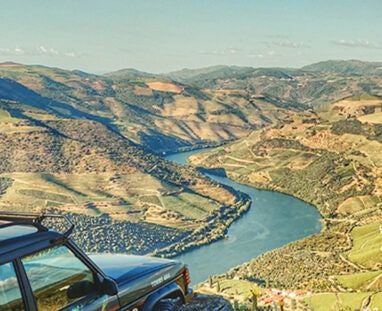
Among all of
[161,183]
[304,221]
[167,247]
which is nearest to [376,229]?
[304,221]

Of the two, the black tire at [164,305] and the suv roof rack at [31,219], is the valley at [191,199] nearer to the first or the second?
the black tire at [164,305]

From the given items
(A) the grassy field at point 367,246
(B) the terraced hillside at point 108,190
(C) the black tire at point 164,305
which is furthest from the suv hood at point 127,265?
(B) the terraced hillside at point 108,190

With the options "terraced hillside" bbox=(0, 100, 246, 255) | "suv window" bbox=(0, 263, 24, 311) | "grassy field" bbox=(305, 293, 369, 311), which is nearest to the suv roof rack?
"suv window" bbox=(0, 263, 24, 311)

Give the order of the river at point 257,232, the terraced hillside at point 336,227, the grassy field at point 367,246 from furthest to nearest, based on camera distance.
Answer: the river at point 257,232 → the grassy field at point 367,246 → the terraced hillside at point 336,227

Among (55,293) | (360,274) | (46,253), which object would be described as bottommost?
(360,274)

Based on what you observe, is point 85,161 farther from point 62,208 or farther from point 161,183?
point 62,208

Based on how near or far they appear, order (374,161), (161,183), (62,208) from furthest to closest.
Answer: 1. (374,161)
2. (161,183)
3. (62,208)

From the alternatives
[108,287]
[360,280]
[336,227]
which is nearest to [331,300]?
[360,280]
